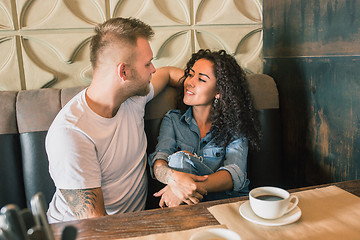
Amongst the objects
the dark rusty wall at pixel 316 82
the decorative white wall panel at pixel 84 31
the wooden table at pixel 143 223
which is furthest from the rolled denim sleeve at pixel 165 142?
the dark rusty wall at pixel 316 82

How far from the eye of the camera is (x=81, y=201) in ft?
3.80

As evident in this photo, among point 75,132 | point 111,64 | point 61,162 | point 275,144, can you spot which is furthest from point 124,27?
point 275,144

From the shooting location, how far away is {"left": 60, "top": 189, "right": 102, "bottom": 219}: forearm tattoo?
3.78ft

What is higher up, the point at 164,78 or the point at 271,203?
the point at 164,78

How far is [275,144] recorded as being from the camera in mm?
1851

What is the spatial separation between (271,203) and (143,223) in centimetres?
35

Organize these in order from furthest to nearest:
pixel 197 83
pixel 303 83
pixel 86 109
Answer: pixel 303 83
pixel 197 83
pixel 86 109

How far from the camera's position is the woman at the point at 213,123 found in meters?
1.52

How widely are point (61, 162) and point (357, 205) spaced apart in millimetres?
1022

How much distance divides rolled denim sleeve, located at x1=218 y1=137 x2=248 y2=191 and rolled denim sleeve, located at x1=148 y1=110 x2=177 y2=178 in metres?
0.28

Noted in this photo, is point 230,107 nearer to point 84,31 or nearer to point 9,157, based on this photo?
point 84,31

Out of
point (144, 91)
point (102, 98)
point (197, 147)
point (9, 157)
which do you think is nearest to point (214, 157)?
point (197, 147)

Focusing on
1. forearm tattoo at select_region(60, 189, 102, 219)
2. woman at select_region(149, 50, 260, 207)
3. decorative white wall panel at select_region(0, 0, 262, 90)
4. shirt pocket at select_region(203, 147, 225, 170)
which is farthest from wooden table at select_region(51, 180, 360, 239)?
decorative white wall panel at select_region(0, 0, 262, 90)

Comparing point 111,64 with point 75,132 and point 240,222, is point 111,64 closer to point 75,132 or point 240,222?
point 75,132
